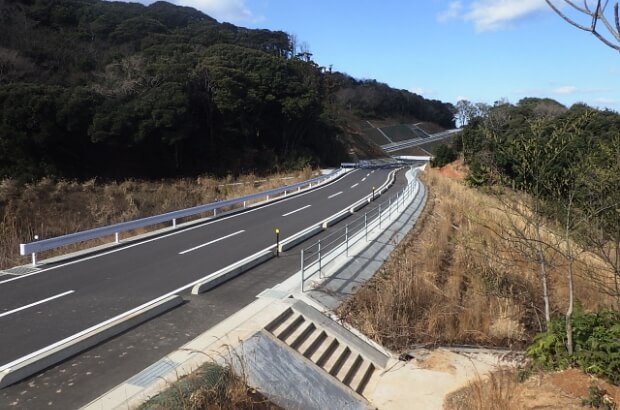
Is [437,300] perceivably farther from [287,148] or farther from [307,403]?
[287,148]

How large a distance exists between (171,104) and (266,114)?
13.5 meters

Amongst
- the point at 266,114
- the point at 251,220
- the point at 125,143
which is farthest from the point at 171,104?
the point at 251,220

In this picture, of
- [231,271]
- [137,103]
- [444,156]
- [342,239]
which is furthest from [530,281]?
[444,156]

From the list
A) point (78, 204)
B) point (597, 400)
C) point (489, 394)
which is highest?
point (597, 400)

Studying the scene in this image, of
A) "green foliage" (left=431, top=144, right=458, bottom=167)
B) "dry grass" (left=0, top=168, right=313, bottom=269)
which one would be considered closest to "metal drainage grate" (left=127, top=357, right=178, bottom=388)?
"dry grass" (left=0, top=168, right=313, bottom=269)

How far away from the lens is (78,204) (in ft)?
85.5

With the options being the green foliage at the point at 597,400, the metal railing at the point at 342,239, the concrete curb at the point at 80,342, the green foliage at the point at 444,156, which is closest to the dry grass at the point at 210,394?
the concrete curb at the point at 80,342

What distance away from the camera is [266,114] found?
167ft

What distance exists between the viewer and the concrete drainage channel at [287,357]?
22.6 feet

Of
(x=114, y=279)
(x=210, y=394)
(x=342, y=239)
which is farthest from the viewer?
(x=342, y=239)

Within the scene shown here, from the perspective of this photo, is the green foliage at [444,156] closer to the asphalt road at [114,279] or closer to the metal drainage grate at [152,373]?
the asphalt road at [114,279]

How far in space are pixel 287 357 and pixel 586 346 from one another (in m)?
4.90

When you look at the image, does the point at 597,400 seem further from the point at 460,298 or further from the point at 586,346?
the point at 460,298

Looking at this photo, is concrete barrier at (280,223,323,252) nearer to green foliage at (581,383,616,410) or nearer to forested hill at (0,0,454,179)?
green foliage at (581,383,616,410)
